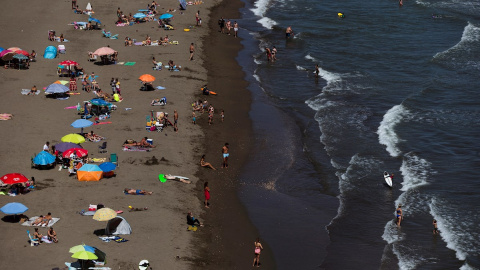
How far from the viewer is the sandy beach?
98.5 ft

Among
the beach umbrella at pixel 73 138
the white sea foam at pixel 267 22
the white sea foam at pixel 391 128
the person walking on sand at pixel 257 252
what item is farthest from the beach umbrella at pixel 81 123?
the white sea foam at pixel 267 22

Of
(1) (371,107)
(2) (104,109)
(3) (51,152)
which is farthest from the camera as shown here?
(1) (371,107)

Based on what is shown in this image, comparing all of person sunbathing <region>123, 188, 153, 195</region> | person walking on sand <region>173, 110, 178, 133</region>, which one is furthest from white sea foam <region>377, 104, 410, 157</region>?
person sunbathing <region>123, 188, 153, 195</region>

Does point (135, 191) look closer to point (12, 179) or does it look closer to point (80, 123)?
point (12, 179)

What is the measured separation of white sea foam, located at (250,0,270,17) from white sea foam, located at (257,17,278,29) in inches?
98.0

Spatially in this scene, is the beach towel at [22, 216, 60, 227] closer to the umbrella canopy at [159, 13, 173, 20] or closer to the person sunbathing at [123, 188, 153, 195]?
the person sunbathing at [123, 188, 153, 195]

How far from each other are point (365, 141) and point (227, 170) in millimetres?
10249

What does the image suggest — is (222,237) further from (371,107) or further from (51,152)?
(371,107)

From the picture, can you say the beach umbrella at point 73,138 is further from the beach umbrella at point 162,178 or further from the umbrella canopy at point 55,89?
the umbrella canopy at point 55,89

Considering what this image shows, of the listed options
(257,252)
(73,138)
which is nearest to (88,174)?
(73,138)

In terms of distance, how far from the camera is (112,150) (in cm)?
3925

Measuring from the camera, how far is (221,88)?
53.7m

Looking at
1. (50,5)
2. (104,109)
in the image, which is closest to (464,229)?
(104,109)

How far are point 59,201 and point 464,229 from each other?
763 inches
